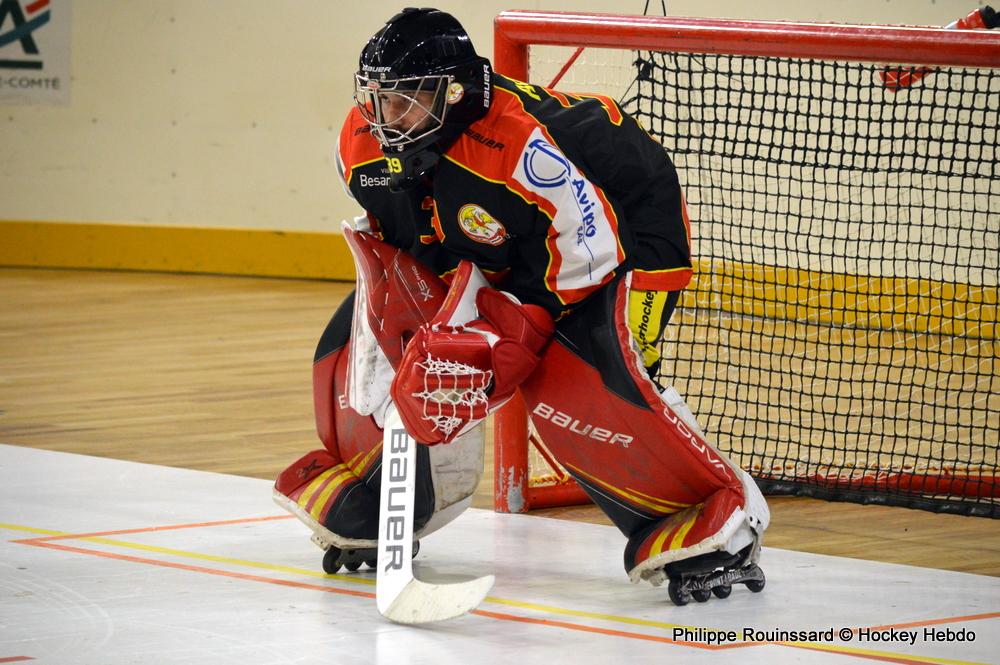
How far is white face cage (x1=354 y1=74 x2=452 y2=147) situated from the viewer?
11.1ft

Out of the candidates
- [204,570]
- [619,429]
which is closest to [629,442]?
[619,429]

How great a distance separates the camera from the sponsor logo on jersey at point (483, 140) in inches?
135

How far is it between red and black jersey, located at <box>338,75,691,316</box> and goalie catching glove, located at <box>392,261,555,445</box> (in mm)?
72

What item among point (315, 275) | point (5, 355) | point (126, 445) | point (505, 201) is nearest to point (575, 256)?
point (505, 201)

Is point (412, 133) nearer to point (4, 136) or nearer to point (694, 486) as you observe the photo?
point (694, 486)

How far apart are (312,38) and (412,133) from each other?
7633mm

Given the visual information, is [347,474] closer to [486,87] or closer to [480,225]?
[480,225]

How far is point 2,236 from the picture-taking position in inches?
452

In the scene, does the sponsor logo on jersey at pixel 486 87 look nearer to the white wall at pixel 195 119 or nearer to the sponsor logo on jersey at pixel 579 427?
the sponsor logo on jersey at pixel 579 427

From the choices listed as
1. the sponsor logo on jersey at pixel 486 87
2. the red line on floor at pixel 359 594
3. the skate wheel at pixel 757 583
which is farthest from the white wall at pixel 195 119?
the skate wheel at pixel 757 583

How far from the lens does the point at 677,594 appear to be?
3467 millimetres

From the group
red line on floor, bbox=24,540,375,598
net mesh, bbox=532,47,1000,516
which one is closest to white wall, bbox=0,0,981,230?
net mesh, bbox=532,47,1000,516

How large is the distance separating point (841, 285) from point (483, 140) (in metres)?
4.21

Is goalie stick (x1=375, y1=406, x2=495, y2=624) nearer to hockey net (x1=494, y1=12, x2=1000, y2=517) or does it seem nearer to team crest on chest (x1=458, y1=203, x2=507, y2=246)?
team crest on chest (x1=458, y1=203, x2=507, y2=246)
